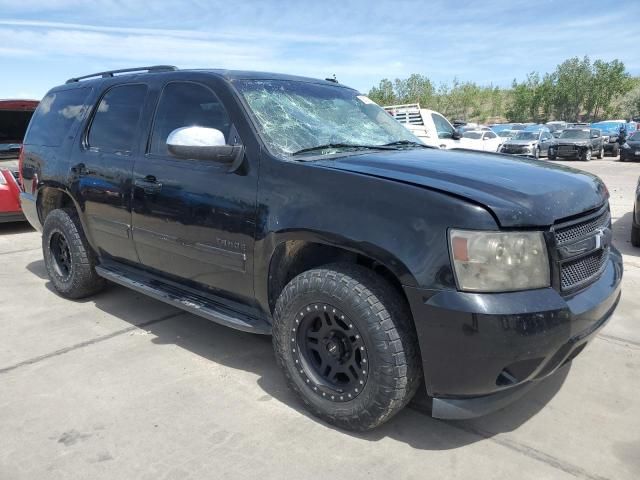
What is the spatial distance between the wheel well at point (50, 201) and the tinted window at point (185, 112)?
157cm

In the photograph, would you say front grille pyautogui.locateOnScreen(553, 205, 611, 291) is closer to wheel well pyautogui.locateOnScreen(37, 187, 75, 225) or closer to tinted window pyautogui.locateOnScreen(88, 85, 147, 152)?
tinted window pyautogui.locateOnScreen(88, 85, 147, 152)

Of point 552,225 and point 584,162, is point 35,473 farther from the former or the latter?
point 584,162

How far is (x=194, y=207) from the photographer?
336cm

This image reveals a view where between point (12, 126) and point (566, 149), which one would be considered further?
point (566, 149)

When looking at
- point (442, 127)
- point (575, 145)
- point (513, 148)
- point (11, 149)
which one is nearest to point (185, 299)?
point (11, 149)

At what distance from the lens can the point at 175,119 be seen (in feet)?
12.2

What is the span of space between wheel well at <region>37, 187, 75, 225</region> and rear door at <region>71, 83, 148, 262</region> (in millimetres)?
560

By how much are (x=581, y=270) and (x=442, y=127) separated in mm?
12637

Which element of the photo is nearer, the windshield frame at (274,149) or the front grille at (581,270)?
the front grille at (581,270)

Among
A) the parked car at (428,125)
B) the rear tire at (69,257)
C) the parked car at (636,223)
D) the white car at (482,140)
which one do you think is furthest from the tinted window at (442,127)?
the rear tire at (69,257)

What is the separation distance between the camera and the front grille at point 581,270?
253 cm

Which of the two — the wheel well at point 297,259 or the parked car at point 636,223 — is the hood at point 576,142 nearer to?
the parked car at point 636,223

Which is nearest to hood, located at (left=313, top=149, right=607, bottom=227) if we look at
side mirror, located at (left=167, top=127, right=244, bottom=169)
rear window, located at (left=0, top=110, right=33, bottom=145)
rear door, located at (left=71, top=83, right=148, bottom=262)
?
side mirror, located at (left=167, top=127, right=244, bottom=169)

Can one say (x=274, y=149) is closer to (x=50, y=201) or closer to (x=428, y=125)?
(x=50, y=201)
